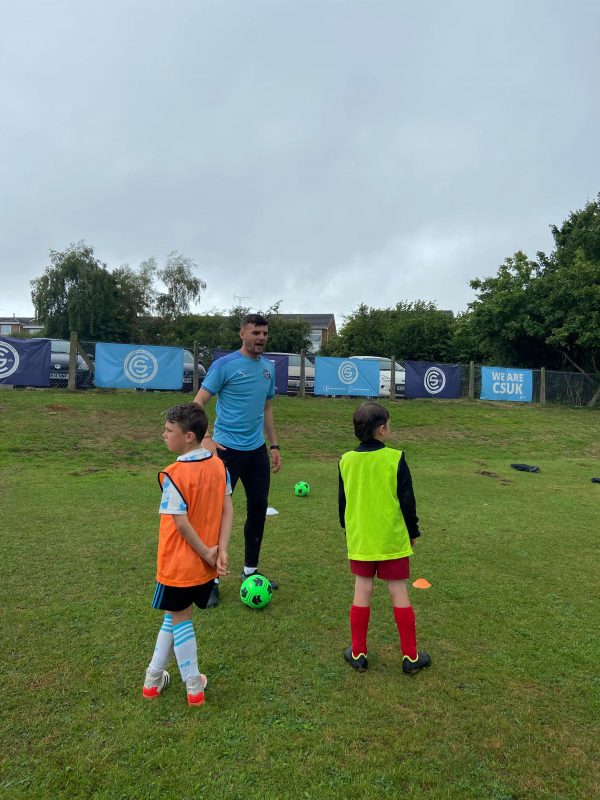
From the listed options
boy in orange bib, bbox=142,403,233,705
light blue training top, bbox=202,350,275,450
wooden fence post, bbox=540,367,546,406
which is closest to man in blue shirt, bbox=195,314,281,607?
light blue training top, bbox=202,350,275,450

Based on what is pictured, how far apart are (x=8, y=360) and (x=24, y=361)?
39 cm

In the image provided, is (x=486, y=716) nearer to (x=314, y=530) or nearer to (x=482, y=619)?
(x=482, y=619)

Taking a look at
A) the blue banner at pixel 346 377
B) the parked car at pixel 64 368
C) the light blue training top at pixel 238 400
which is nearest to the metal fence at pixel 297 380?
the parked car at pixel 64 368

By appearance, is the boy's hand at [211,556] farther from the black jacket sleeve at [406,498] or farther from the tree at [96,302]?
the tree at [96,302]

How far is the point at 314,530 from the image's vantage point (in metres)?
6.28

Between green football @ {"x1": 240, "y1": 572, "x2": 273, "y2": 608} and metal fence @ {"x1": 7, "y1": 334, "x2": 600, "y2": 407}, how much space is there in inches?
501

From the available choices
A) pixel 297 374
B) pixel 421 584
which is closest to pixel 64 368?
pixel 297 374

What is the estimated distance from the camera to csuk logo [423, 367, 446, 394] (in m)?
20.5

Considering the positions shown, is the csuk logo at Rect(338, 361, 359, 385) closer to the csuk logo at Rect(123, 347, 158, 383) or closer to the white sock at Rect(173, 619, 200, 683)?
the csuk logo at Rect(123, 347, 158, 383)

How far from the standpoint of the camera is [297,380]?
744 inches

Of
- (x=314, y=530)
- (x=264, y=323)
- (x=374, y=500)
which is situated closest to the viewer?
(x=374, y=500)

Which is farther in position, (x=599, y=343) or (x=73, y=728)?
(x=599, y=343)

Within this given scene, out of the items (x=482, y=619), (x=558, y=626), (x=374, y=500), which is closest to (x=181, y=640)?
(x=374, y=500)

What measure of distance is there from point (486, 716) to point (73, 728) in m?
2.08
